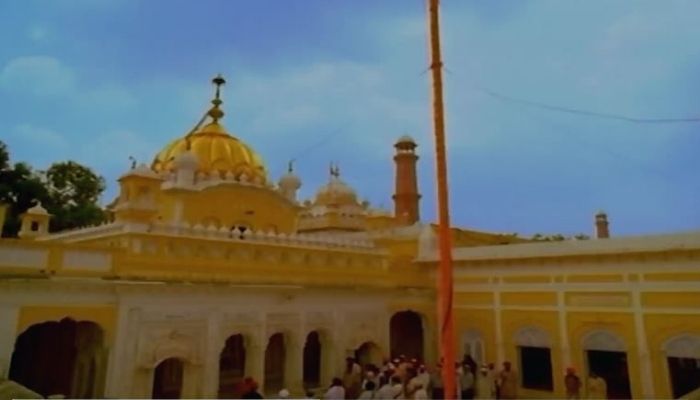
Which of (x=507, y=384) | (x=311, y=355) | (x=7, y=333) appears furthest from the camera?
(x=311, y=355)

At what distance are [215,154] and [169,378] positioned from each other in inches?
357

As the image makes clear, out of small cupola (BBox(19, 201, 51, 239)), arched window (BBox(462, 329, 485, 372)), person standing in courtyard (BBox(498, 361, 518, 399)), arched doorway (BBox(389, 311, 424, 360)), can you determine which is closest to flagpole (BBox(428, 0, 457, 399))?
Answer: person standing in courtyard (BBox(498, 361, 518, 399))

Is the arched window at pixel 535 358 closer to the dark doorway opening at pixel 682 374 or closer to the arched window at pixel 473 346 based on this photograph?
the arched window at pixel 473 346

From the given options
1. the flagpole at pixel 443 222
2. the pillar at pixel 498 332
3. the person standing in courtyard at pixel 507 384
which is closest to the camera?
the flagpole at pixel 443 222

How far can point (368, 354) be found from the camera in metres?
17.7

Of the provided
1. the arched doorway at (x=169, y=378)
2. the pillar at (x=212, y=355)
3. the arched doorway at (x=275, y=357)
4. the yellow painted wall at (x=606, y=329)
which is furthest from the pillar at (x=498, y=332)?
the arched doorway at (x=169, y=378)

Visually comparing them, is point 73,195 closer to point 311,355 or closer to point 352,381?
point 311,355

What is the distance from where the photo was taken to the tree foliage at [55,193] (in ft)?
91.6

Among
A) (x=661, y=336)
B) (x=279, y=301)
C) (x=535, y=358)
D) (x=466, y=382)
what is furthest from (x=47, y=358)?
(x=661, y=336)

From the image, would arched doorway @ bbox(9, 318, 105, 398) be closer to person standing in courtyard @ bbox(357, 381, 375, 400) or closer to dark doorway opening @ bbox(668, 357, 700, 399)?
person standing in courtyard @ bbox(357, 381, 375, 400)

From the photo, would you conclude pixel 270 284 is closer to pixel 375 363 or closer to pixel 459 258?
pixel 375 363

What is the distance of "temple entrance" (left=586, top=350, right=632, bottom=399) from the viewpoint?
15633 mm

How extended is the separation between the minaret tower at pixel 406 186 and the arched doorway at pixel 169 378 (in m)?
18.0

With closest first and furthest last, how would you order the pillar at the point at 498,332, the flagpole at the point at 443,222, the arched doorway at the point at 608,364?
the flagpole at the point at 443,222 → the arched doorway at the point at 608,364 → the pillar at the point at 498,332
